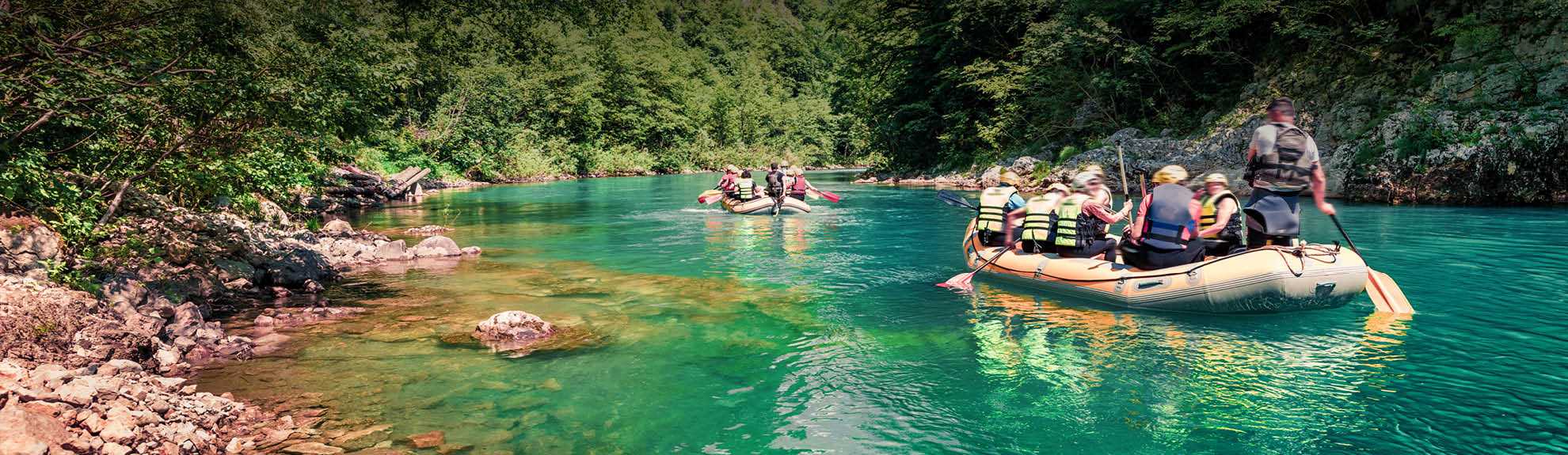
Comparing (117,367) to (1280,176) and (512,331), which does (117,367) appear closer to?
(512,331)

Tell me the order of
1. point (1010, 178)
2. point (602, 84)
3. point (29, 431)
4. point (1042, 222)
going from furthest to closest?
point (602, 84), point (1010, 178), point (1042, 222), point (29, 431)

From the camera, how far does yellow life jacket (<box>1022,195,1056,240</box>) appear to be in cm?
1002

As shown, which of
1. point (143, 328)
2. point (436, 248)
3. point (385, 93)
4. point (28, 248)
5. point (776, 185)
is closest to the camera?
point (143, 328)

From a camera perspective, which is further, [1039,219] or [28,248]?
[1039,219]

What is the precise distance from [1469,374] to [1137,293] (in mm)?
2780

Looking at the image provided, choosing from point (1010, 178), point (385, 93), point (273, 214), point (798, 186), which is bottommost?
point (273, 214)

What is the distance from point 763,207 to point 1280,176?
14616 mm

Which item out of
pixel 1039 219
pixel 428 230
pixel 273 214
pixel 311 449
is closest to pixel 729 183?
pixel 428 230

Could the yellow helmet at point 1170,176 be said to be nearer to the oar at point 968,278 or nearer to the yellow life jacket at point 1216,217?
the yellow life jacket at point 1216,217

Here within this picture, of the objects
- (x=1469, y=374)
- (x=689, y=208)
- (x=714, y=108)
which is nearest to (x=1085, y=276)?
(x=1469, y=374)

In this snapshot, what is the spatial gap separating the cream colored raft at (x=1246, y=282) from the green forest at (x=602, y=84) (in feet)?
27.4

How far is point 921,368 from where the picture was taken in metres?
6.61

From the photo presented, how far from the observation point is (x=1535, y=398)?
553 cm

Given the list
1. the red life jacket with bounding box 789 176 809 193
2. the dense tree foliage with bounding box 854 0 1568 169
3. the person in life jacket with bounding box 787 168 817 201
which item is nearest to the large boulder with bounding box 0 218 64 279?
the person in life jacket with bounding box 787 168 817 201
